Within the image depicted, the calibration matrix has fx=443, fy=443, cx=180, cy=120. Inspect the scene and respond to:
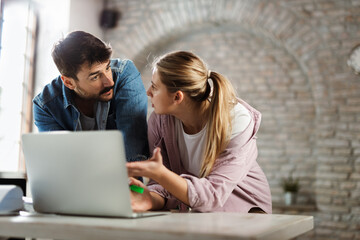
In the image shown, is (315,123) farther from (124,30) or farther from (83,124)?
(83,124)

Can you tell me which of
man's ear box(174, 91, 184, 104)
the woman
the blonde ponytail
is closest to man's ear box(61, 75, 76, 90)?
the woman

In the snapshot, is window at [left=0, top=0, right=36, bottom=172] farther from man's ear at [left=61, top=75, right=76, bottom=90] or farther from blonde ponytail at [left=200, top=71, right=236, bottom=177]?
blonde ponytail at [left=200, top=71, right=236, bottom=177]

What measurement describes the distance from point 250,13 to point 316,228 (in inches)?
88.1

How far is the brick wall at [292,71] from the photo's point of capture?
4168 millimetres

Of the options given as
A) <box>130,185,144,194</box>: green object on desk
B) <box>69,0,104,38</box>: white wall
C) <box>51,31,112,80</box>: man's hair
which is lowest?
<box>130,185,144,194</box>: green object on desk

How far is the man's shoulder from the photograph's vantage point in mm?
2020

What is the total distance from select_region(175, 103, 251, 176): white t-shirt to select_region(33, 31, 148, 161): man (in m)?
0.15

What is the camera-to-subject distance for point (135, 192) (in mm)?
1486

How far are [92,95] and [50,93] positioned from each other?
23 centimetres

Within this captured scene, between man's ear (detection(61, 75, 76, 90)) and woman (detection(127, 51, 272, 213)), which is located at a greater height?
man's ear (detection(61, 75, 76, 90))

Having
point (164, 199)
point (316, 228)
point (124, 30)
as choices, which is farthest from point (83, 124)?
point (124, 30)

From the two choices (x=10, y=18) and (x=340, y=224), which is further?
(x=10, y=18)

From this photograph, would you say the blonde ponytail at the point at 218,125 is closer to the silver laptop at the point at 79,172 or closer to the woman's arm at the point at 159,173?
the woman's arm at the point at 159,173

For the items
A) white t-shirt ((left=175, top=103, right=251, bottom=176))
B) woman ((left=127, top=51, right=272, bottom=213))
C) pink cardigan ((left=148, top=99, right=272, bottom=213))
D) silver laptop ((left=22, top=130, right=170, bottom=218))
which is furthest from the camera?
white t-shirt ((left=175, top=103, right=251, bottom=176))
